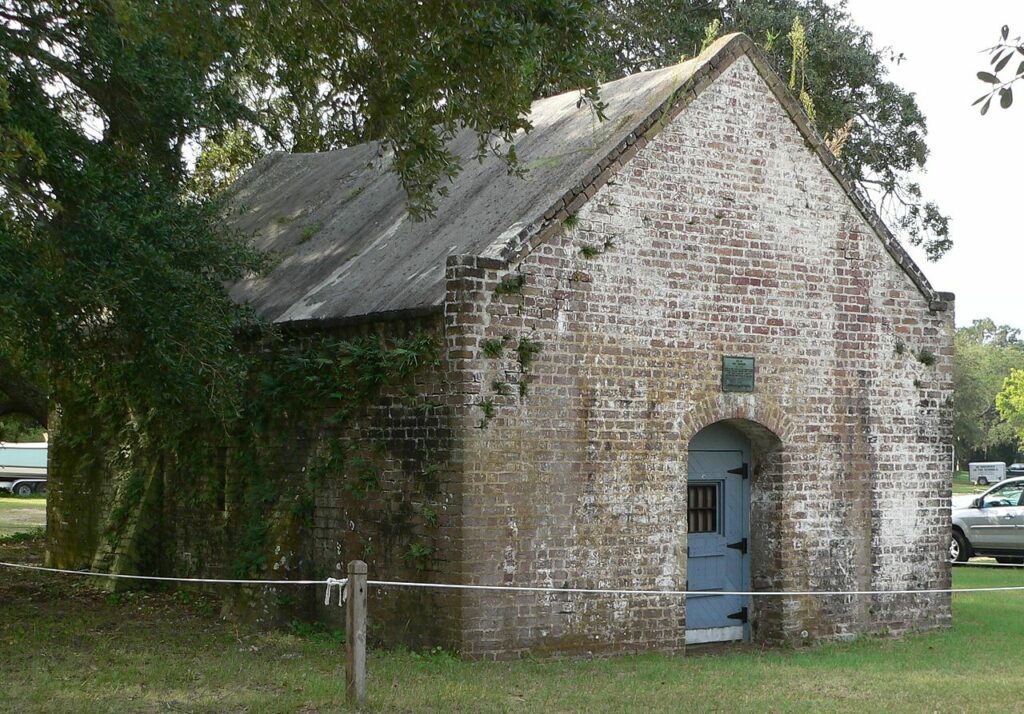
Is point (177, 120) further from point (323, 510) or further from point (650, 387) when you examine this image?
point (650, 387)

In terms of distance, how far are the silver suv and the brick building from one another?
11.9 m

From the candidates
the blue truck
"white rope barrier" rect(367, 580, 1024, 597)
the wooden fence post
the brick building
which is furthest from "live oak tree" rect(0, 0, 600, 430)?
the blue truck

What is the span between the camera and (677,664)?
12359 mm

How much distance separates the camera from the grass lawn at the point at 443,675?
1012cm

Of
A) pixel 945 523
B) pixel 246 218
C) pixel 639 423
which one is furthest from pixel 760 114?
pixel 246 218

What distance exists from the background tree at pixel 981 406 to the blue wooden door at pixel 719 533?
6048cm

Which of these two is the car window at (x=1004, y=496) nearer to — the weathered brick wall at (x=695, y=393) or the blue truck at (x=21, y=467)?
the weathered brick wall at (x=695, y=393)

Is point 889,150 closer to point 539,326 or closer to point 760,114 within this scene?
point 760,114

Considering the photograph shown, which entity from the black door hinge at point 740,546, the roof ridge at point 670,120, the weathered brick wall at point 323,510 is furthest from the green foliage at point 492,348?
the black door hinge at point 740,546

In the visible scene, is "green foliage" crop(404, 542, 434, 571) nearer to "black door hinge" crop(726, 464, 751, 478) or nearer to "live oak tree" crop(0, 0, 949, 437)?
"live oak tree" crop(0, 0, 949, 437)

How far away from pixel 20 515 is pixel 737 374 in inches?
1034

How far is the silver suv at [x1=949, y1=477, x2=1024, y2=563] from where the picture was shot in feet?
86.4

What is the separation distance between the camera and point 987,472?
2862 inches

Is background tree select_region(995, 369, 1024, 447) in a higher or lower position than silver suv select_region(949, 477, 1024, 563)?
higher
